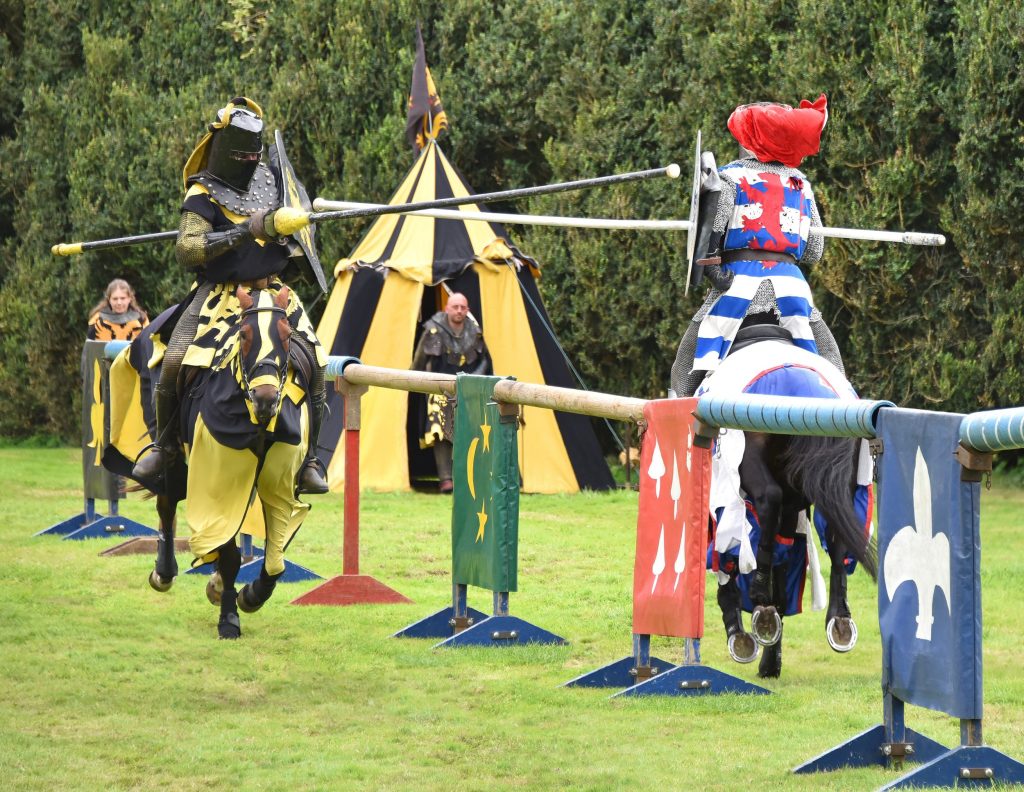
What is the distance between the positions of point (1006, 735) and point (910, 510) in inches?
57.4

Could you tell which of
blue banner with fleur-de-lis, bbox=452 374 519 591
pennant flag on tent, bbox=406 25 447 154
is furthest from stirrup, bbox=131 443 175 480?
pennant flag on tent, bbox=406 25 447 154

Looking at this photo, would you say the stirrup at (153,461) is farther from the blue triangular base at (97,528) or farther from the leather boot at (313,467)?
the blue triangular base at (97,528)

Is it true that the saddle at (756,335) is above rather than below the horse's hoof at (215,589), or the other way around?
above

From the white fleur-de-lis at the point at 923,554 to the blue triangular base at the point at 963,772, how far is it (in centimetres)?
34

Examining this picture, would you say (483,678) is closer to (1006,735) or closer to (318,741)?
(318,741)

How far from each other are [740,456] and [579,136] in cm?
918

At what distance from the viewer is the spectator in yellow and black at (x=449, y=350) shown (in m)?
13.9

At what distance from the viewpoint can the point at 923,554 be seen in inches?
182

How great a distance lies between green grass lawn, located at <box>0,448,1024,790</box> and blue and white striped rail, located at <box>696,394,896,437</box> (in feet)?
3.46

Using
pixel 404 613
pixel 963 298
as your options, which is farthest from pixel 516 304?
pixel 404 613

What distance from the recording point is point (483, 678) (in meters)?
6.91

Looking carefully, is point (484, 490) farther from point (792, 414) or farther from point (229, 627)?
point (792, 414)

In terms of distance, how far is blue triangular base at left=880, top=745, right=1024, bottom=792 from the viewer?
460cm

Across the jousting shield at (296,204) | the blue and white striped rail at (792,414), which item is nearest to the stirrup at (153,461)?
the jousting shield at (296,204)
